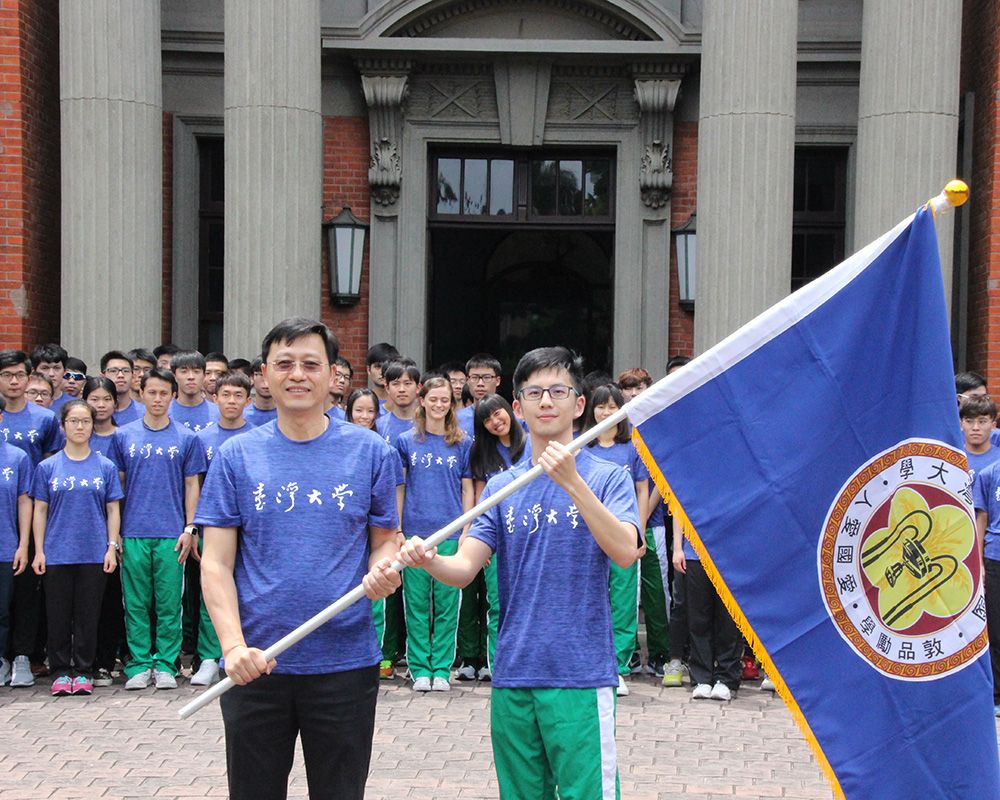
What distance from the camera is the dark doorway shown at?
16.4 m

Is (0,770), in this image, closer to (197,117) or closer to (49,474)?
(49,474)

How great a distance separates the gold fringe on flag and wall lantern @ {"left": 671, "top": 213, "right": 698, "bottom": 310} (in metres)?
9.65

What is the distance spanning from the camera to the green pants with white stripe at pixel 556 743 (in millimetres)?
4445

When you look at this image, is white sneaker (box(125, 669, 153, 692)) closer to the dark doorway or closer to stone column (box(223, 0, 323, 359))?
stone column (box(223, 0, 323, 359))

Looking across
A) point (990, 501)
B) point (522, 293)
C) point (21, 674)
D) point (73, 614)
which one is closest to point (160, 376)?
point (73, 614)

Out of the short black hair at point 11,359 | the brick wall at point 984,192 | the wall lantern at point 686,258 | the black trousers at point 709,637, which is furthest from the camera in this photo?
the wall lantern at point 686,258

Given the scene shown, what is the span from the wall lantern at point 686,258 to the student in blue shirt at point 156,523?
245 inches

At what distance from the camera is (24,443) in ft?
31.4

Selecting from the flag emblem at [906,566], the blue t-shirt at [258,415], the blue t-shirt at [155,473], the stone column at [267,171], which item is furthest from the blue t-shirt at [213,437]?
the flag emblem at [906,566]

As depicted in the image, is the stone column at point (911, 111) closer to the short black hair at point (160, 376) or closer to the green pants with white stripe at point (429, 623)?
the green pants with white stripe at point (429, 623)

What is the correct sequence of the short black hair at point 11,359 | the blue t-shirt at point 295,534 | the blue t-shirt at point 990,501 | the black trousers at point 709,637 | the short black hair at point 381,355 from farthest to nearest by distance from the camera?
the short black hair at point 381,355, the short black hair at point 11,359, the black trousers at point 709,637, the blue t-shirt at point 990,501, the blue t-shirt at point 295,534

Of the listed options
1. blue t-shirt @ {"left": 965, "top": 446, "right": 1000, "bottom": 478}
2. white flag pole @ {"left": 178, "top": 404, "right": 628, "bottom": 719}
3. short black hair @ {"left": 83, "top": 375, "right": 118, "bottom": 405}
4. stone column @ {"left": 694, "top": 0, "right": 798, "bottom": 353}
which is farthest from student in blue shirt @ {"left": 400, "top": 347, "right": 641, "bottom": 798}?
stone column @ {"left": 694, "top": 0, "right": 798, "bottom": 353}

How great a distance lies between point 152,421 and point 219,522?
5249mm

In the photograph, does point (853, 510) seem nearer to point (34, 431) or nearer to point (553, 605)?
point (553, 605)
